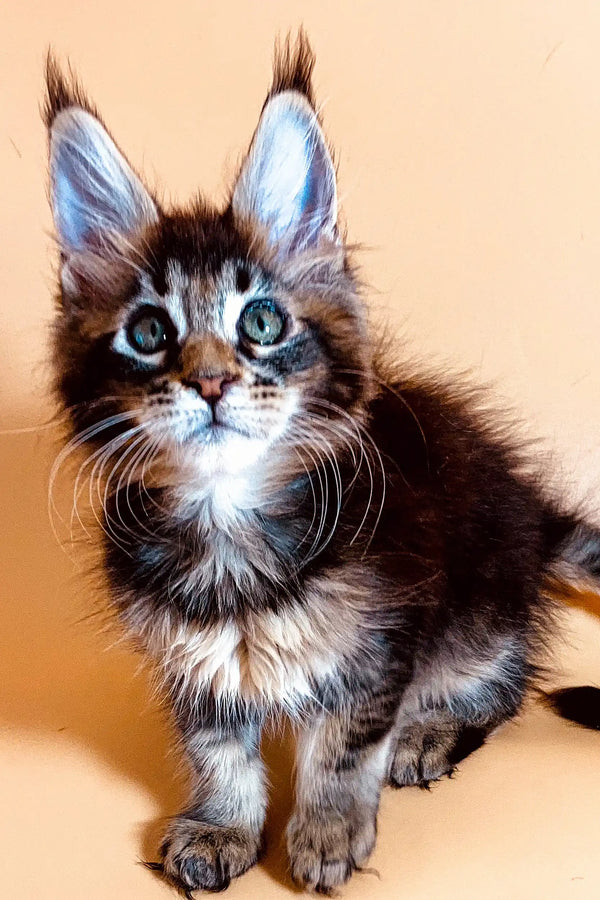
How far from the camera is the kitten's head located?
41.9 inches

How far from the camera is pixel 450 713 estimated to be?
1.49 metres

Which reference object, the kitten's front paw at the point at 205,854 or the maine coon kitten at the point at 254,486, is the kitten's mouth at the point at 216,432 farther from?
the kitten's front paw at the point at 205,854

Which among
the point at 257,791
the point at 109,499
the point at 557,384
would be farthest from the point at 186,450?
the point at 557,384

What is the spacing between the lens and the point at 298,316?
116 cm

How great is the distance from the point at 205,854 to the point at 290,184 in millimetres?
868

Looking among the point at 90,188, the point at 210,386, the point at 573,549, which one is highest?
the point at 90,188

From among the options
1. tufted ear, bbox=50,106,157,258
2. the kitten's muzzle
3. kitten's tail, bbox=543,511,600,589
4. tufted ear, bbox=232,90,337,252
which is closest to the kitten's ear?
tufted ear, bbox=50,106,157,258

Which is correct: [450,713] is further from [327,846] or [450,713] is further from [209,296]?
[209,296]

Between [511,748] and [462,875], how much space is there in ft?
1.00

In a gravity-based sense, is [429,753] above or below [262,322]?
below

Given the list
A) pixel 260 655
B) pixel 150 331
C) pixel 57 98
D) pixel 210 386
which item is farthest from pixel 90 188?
pixel 260 655

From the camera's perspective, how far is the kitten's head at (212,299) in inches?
41.9

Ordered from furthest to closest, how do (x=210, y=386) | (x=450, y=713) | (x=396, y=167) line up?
(x=396, y=167), (x=450, y=713), (x=210, y=386)

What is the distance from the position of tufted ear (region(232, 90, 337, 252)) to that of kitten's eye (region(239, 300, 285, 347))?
130 mm
